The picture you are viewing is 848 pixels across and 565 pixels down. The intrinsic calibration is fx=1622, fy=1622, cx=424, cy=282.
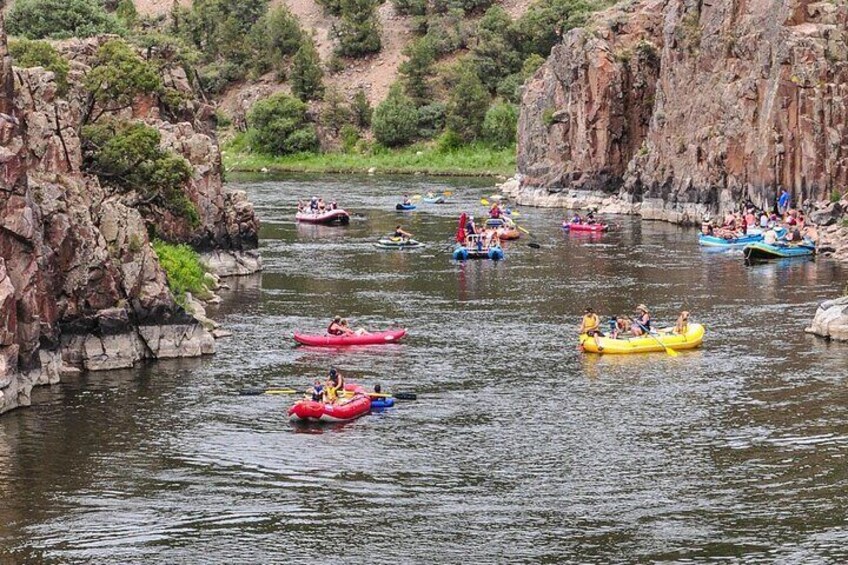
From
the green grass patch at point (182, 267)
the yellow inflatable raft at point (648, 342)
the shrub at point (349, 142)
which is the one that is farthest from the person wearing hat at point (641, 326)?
the shrub at point (349, 142)

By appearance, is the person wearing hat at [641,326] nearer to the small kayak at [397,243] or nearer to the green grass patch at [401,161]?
the small kayak at [397,243]

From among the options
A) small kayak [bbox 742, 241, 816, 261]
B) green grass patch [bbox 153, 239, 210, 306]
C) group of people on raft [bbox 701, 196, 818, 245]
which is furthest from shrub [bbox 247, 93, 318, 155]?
green grass patch [bbox 153, 239, 210, 306]

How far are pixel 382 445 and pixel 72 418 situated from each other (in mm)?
10406

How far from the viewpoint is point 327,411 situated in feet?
171

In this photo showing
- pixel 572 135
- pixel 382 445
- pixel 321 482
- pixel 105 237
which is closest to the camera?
pixel 321 482

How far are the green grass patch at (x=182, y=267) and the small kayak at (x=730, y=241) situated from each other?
34.8 metres

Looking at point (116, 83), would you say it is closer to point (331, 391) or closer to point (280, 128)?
point (331, 391)

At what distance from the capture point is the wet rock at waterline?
212 ft

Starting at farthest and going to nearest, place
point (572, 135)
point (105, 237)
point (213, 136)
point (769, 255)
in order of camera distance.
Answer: point (572, 135)
point (213, 136)
point (769, 255)
point (105, 237)

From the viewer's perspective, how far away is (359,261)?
95688 millimetres

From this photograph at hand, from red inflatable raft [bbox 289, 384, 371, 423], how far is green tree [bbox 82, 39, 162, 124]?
107 feet

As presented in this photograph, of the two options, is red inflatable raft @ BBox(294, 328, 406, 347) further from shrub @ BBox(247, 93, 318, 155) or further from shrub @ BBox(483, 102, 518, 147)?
shrub @ BBox(247, 93, 318, 155)

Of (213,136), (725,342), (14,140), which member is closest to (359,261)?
(213,136)

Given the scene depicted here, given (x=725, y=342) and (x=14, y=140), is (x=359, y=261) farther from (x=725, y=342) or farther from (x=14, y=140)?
(x=14, y=140)
